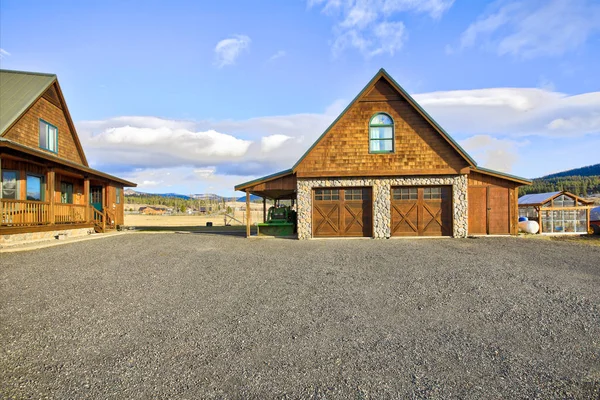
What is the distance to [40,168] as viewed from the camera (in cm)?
1609

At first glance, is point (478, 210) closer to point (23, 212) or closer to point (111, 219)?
point (23, 212)

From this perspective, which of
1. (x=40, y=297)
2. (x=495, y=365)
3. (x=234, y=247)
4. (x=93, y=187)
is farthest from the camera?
(x=93, y=187)

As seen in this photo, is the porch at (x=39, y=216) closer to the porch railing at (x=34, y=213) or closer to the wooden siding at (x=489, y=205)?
the porch railing at (x=34, y=213)

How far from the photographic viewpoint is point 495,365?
160 inches

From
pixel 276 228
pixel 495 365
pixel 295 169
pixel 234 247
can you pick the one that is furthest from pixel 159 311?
pixel 276 228

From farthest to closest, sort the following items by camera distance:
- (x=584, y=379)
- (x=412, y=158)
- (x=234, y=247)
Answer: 1. (x=412, y=158)
2. (x=234, y=247)
3. (x=584, y=379)

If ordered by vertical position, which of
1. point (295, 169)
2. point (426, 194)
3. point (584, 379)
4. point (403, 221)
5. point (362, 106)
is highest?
point (362, 106)

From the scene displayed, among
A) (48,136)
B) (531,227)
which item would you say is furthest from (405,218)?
(48,136)

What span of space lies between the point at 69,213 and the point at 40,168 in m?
2.51

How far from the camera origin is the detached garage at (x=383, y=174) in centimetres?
1595

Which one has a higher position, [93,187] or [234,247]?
[93,187]

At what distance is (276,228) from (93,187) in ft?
42.1

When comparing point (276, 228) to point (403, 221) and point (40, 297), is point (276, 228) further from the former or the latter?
point (40, 297)

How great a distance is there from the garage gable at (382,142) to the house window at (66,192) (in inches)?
502
